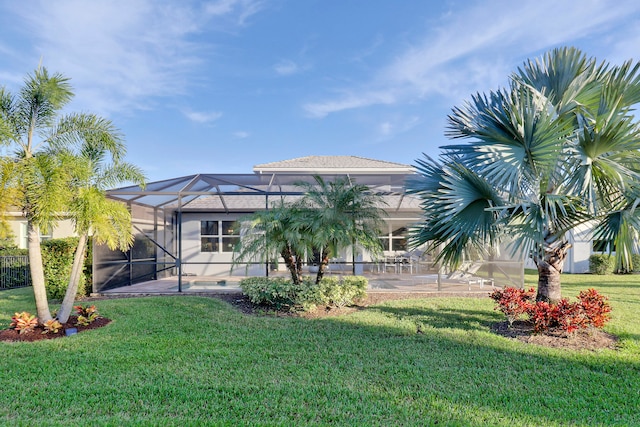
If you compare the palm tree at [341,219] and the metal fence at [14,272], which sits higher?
the palm tree at [341,219]

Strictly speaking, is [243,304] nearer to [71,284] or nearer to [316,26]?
[71,284]

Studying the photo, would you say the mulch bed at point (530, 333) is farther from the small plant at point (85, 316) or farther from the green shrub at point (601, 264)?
the green shrub at point (601, 264)

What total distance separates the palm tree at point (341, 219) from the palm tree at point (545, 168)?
1.69 metres

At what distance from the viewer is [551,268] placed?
21.8 feet

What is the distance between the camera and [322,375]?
181 inches

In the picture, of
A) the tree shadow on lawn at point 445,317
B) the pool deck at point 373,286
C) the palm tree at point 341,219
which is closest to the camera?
the tree shadow on lawn at point 445,317

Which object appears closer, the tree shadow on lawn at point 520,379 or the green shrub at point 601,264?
the tree shadow on lawn at point 520,379

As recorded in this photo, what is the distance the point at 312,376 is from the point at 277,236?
14.8 feet

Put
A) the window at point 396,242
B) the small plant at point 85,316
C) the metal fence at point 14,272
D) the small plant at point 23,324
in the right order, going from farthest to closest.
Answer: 1. the window at point 396,242
2. the metal fence at point 14,272
3. the small plant at point 85,316
4. the small plant at point 23,324

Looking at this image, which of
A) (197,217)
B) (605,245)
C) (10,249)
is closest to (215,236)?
(197,217)

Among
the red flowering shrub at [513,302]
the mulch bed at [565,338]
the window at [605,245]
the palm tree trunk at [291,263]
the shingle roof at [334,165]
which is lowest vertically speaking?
the mulch bed at [565,338]

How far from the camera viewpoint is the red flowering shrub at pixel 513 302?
655 centimetres

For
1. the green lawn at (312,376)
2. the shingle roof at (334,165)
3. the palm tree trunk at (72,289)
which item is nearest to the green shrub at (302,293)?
the green lawn at (312,376)

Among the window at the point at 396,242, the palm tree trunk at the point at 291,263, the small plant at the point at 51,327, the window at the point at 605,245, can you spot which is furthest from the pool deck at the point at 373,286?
the window at the point at 605,245
